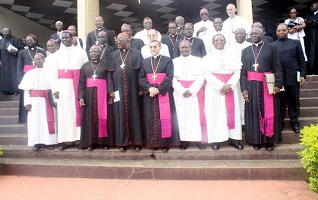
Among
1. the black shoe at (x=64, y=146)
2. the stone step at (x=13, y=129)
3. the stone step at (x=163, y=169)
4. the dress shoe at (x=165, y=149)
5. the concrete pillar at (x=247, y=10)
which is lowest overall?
the stone step at (x=163, y=169)

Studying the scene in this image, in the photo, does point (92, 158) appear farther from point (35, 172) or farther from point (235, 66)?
point (235, 66)

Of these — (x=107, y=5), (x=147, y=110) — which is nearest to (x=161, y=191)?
(x=147, y=110)

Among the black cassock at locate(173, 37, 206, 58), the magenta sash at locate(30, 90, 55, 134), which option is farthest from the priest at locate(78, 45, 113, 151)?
the black cassock at locate(173, 37, 206, 58)

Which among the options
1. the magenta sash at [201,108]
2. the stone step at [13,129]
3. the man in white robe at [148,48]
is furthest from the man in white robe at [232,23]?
the stone step at [13,129]

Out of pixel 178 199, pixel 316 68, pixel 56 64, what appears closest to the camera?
→ pixel 178 199

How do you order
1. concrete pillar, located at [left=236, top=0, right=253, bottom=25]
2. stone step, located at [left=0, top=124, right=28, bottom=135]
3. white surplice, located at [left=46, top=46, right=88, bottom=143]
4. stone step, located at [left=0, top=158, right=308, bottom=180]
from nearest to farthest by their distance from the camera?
stone step, located at [left=0, top=158, right=308, bottom=180] < white surplice, located at [left=46, top=46, right=88, bottom=143] < stone step, located at [left=0, top=124, right=28, bottom=135] < concrete pillar, located at [left=236, top=0, right=253, bottom=25]

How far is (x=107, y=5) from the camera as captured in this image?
10.2 metres

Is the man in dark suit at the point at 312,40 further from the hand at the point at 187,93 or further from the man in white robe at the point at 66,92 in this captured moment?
the man in white robe at the point at 66,92

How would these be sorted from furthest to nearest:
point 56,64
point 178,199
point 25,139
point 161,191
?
point 25,139
point 56,64
point 161,191
point 178,199

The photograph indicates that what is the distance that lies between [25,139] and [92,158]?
5.62 ft

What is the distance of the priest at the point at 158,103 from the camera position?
4816mm

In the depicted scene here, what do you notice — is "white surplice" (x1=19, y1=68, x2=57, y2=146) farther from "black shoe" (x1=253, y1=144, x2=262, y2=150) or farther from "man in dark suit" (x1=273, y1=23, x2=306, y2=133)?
"man in dark suit" (x1=273, y1=23, x2=306, y2=133)

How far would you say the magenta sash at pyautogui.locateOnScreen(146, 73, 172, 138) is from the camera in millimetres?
4793

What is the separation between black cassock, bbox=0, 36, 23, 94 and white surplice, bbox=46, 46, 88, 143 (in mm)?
3442
